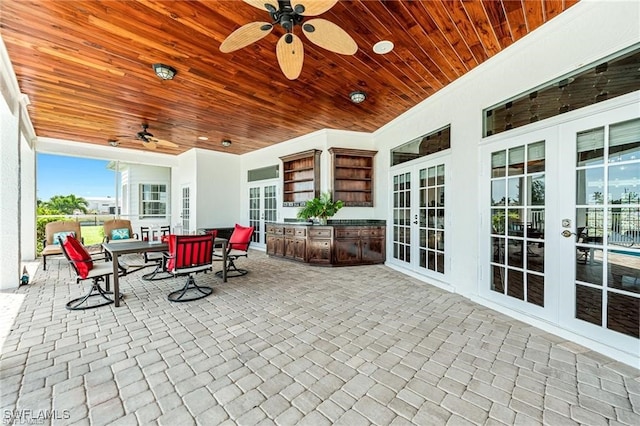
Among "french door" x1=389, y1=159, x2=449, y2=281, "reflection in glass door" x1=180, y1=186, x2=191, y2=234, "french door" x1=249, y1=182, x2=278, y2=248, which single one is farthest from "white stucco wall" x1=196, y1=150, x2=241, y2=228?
"french door" x1=389, y1=159, x2=449, y2=281

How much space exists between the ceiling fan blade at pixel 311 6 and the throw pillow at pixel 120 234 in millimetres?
6485

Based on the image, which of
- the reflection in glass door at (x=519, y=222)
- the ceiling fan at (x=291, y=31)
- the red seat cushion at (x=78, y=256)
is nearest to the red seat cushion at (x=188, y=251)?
the red seat cushion at (x=78, y=256)

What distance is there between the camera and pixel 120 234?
632 centimetres

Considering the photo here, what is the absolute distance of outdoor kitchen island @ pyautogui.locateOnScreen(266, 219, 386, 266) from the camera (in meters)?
5.64

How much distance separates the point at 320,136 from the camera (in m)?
6.20

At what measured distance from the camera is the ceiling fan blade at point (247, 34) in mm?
2117

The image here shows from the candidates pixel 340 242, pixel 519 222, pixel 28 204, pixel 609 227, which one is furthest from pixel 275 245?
pixel 609 227

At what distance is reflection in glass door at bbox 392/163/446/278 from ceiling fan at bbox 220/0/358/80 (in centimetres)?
281

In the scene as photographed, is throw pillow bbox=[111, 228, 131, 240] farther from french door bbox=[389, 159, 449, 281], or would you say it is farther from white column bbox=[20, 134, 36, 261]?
french door bbox=[389, 159, 449, 281]

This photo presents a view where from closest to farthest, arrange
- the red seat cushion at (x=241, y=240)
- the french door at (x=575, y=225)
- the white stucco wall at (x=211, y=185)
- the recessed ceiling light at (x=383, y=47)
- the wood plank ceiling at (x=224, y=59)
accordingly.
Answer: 1. the french door at (x=575, y=225)
2. the wood plank ceiling at (x=224, y=59)
3. the recessed ceiling light at (x=383, y=47)
4. the red seat cushion at (x=241, y=240)
5. the white stucco wall at (x=211, y=185)

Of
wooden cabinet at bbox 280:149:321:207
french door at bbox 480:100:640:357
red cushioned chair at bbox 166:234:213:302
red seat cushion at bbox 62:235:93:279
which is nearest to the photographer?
french door at bbox 480:100:640:357

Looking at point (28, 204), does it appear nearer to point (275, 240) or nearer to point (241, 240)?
point (241, 240)

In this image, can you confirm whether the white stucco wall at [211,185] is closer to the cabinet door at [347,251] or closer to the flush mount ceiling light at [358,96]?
the cabinet door at [347,251]

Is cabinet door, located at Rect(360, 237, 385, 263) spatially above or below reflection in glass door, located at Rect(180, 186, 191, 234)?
below
